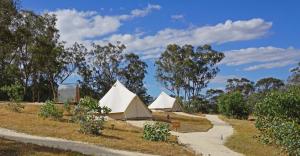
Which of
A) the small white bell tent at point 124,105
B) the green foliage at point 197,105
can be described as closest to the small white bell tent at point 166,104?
the green foliage at point 197,105

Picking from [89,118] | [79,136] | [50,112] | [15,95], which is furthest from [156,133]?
[15,95]

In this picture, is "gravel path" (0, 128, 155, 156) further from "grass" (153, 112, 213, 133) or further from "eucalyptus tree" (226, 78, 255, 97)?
"eucalyptus tree" (226, 78, 255, 97)

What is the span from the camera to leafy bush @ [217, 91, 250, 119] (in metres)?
52.5

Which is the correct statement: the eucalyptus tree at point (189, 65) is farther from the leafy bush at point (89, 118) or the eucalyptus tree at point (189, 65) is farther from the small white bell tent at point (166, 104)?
the leafy bush at point (89, 118)

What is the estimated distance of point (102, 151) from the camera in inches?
658

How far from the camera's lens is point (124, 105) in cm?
3988

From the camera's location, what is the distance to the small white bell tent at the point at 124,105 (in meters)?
39.5

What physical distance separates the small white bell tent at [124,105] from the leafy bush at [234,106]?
47.8 ft

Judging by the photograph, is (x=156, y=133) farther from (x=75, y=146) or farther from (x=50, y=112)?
(x=50, y=112)

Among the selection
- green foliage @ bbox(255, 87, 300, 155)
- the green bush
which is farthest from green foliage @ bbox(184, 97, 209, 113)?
the green bush

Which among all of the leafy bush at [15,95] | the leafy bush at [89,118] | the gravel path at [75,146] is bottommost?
the gravel path at [75,146]

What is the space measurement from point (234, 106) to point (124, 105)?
686 inches

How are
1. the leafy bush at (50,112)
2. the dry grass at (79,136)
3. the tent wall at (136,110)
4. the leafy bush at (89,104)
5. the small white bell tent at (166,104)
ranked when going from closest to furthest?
1. the dry grass at (79,136)
2. the leafy bush at (89,104)
3. the leafy bush at (50,112)
4. the tent wall at (136,110)
5. the small white bell tent at (166,104)

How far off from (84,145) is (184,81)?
55.0 metres
